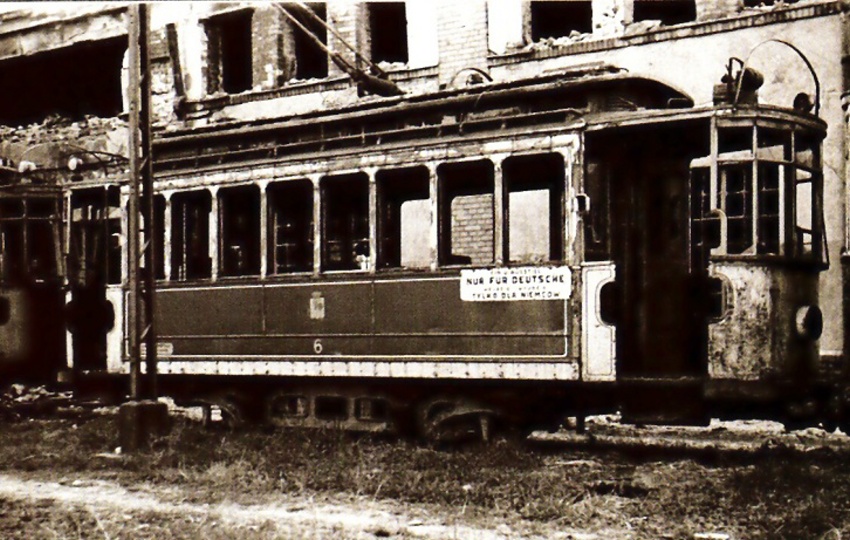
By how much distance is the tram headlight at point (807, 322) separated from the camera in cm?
786

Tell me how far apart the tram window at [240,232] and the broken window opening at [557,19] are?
19.8 ft

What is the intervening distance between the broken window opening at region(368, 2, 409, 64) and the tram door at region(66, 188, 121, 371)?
223 inches

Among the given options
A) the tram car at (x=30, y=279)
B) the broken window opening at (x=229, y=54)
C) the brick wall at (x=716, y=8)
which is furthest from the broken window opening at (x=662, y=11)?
the tram car at (x=30, y=279)

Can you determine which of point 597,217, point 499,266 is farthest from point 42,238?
point 597,217

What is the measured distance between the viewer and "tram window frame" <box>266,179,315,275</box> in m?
9.99

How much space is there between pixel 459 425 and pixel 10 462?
4189 millimetres

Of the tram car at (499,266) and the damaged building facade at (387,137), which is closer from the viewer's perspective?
the tram car at (499,266)

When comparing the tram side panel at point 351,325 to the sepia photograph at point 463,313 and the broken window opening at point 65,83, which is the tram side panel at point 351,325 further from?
the broken window opening at point 65,83

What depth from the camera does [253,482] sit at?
742 centimetres

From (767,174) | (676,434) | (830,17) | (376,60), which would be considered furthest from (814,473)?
(376,60)

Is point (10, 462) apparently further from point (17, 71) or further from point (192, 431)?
point (17, 71)

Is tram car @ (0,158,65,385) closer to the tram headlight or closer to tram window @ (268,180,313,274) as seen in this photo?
tram window @ (268,180,313,274)

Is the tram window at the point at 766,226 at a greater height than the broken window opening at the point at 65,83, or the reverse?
the broken window opening at the point at 65,83

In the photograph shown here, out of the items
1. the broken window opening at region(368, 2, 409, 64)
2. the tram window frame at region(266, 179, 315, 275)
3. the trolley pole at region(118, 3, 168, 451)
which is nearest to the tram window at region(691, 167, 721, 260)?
A: the tram window frame at region(266, 179, 315, 275)
